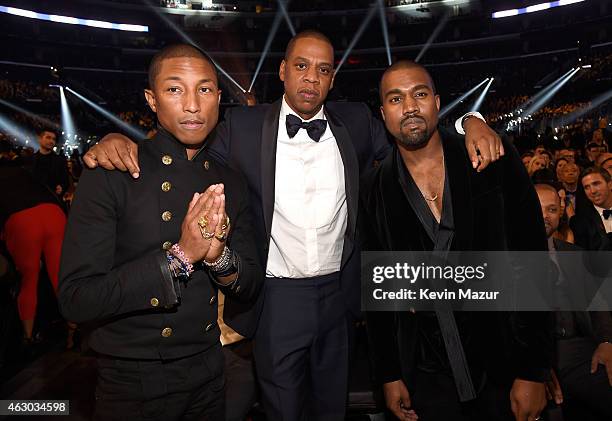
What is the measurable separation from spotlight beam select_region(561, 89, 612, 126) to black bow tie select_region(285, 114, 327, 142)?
854 inches

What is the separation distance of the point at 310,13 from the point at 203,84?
40.4 meters

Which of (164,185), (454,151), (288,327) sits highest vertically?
(454,151)

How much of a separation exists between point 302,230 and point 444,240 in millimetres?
763

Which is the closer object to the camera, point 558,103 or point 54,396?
point 54,396

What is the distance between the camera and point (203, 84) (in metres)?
1.79

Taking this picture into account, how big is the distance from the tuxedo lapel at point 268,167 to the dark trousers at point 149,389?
877mm

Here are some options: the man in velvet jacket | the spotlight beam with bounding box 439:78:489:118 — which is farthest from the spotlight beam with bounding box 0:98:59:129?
the man in velvet jacket

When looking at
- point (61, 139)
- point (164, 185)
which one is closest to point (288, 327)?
point (164, 185)

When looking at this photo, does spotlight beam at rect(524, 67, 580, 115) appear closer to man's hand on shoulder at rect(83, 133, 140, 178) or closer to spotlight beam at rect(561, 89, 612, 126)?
spotlight beam at rect(561, 89, 612, 126)

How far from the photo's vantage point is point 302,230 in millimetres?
2490

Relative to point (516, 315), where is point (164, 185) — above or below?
above

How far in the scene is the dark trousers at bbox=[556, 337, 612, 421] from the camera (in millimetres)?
3027

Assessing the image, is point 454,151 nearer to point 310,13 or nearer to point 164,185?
point 164,185

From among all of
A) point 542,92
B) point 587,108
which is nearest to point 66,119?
point 587,108
